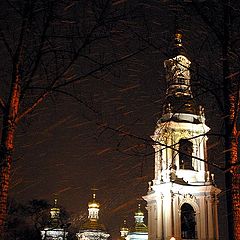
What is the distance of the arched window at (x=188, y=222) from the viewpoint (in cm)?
3625

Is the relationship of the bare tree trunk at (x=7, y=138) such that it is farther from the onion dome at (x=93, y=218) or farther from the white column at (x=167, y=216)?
the onion dome at (x=93, y=218)

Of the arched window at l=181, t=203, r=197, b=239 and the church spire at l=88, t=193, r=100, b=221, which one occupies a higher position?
the church spire at l=88, t=193, r=100, b=221

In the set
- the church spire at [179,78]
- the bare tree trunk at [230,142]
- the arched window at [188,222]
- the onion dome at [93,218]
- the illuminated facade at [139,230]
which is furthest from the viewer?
the onion dome at [93,218]

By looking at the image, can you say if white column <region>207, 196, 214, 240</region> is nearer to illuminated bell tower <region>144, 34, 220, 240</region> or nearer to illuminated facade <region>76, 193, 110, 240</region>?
illuminated bell tower <region>144, 34, 220, 240</region>

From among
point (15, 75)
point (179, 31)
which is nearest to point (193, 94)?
point (179, 31)

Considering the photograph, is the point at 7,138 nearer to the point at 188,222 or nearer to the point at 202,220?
the point at 202,220

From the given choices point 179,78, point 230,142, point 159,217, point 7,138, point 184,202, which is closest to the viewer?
point 7,138

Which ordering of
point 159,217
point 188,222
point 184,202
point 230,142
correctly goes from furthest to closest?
point 184,202
point 188,222
point 159,217
point 230,142

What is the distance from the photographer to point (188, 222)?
1453 inches

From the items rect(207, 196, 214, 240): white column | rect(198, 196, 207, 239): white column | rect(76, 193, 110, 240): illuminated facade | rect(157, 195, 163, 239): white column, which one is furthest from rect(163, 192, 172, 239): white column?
rect(76, 193, 110, 240): illuminated facade

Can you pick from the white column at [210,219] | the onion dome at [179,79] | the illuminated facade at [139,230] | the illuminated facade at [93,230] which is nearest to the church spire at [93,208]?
the illuminated facade at [93,230]

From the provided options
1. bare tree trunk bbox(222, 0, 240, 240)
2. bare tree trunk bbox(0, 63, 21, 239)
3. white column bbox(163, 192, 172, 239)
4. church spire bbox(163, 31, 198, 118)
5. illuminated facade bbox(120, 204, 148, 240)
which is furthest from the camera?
illuminated facade bbox(120, 204, 148, 240)

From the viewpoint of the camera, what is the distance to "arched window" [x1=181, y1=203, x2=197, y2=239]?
119 feet

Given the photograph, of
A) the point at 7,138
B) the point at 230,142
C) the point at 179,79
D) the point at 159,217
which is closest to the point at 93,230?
the point at 159,217
